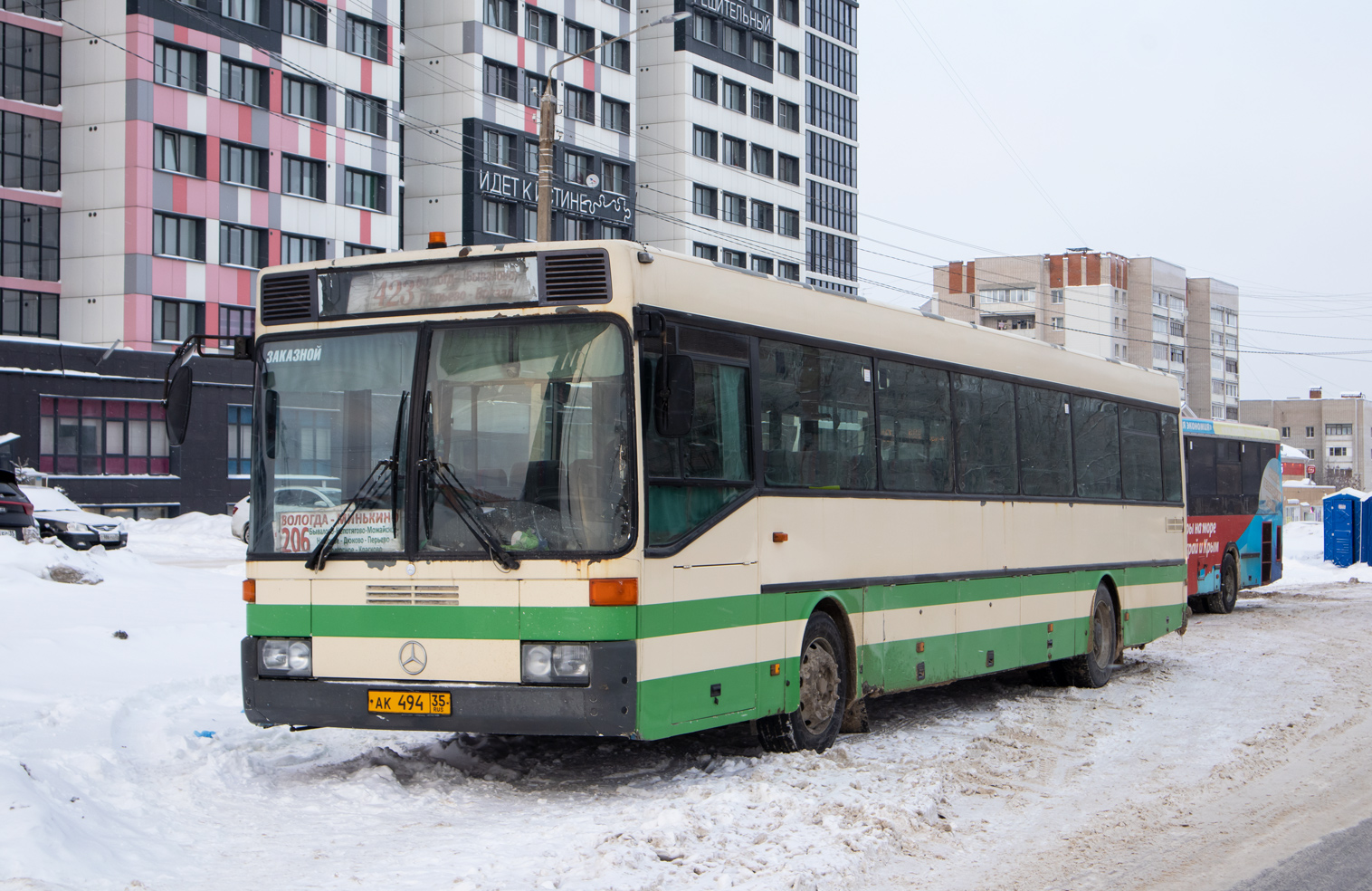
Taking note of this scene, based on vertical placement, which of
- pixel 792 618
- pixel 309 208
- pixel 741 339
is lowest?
pixel 792 618

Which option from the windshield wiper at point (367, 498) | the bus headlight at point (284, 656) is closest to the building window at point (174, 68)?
the bus headlight at point (284, 656)

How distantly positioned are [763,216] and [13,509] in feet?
186

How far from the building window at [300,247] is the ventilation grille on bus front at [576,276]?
46.3 metres

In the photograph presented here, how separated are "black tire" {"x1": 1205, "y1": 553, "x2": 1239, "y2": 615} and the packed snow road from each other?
39.7 feet

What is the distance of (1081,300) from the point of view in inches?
5103

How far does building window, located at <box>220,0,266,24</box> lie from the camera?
167ft

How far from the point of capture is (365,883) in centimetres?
645

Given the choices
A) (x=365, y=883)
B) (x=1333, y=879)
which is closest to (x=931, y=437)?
(x=1333, y=879)

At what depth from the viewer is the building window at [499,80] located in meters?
60.7

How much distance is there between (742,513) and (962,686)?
6377 mm

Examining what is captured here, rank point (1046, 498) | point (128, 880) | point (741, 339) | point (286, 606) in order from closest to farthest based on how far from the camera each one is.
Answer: point (128, 880)
point (286, 606)
point (741, 339)
point (1046, 498)

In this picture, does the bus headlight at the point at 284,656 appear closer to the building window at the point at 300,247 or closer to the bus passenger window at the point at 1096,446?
the bus passenger window at the point at 1096,446

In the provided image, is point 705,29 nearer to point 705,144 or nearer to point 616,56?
point 705,144

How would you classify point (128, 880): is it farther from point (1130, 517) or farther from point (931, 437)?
point (1130, 517)
